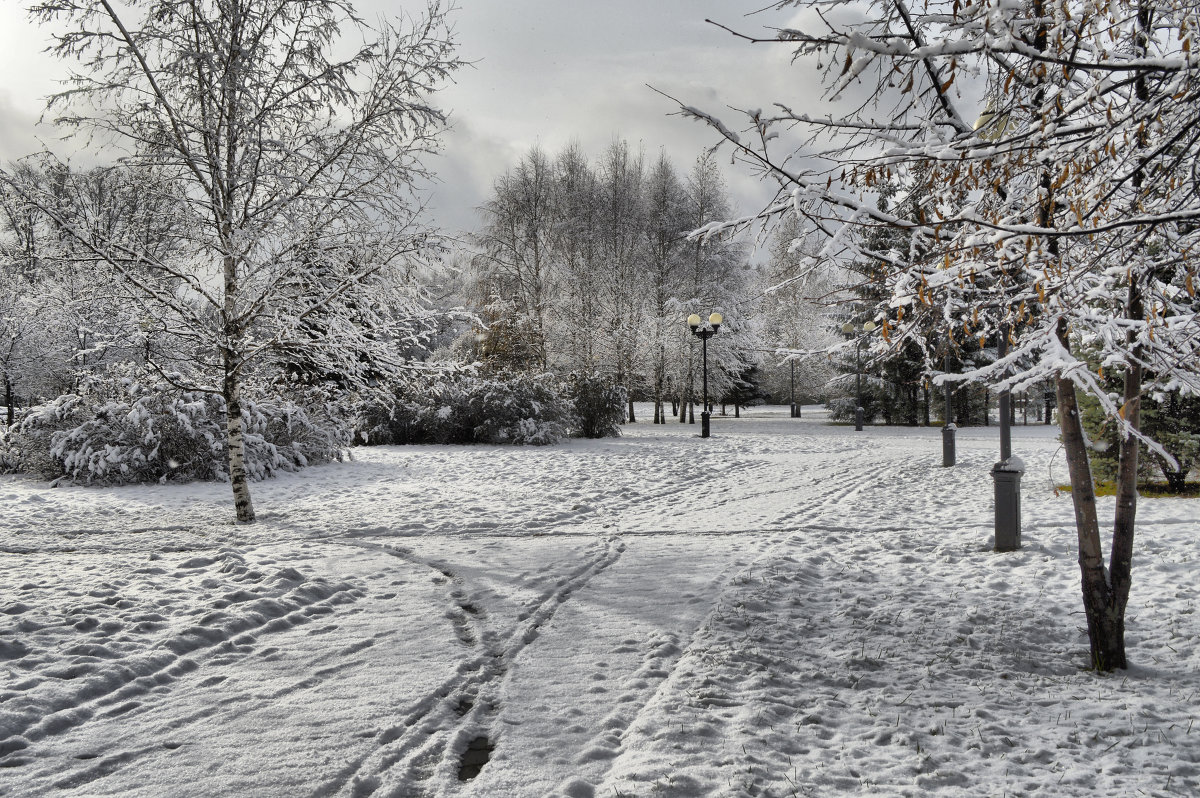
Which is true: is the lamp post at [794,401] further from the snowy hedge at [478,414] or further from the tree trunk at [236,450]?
the tree trunk at [236,450]

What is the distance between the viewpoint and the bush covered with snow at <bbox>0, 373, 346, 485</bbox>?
452 inches

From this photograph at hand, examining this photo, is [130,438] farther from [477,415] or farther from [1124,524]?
[1124,524]

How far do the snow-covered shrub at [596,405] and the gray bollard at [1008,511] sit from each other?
46.0ft

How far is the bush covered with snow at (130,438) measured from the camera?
11.5 meters

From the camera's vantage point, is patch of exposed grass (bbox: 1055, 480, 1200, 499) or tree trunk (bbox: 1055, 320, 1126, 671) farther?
patch of exposed grass (bbox: 1055, 480, 1200, 499)

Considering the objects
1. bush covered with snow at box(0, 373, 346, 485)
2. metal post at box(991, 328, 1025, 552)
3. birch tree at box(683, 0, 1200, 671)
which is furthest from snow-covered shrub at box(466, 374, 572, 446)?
birch tree at box(683, 0, 1200, 671)

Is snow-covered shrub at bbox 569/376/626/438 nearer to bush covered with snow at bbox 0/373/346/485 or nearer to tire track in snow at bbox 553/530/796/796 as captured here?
bush covered with snow at bbox 0/373/346/485

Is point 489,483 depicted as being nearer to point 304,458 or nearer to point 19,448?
point 304,458

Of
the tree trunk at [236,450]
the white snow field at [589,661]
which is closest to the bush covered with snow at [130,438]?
the white snow field at [589,661]

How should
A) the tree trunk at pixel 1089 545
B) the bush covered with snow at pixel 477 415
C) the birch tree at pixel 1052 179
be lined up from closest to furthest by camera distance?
the birch tree at pixel 1052 179, the tree trunk at pixel 1089 545, the bush covered with snow at pixel 477 415

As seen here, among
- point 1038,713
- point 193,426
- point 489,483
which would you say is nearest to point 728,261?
point 489,483

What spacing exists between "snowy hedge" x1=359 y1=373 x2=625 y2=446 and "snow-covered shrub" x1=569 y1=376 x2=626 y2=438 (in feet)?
2.71

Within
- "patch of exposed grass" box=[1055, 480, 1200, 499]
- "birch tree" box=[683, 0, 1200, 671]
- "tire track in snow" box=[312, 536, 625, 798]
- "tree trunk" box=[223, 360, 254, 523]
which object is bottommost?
"tire track in snow" box=[312, 536, 625, 798]

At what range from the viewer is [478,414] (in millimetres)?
18422
